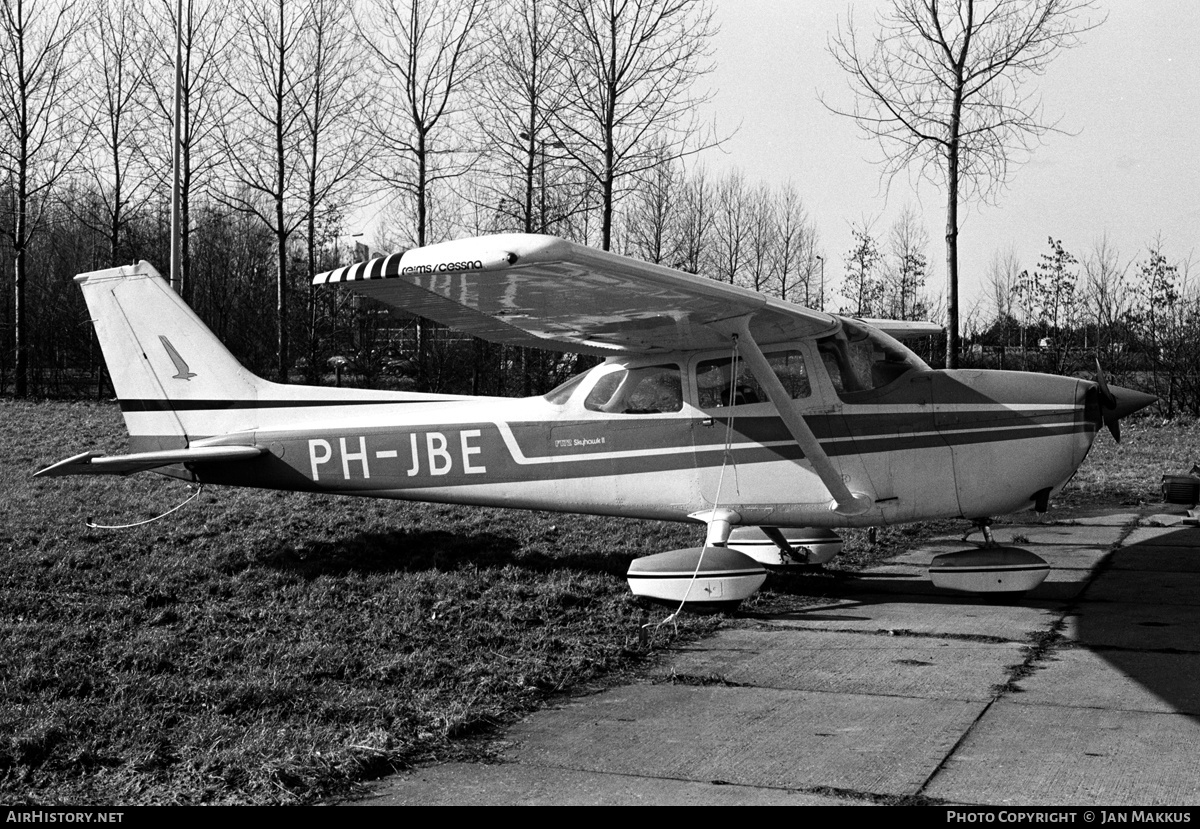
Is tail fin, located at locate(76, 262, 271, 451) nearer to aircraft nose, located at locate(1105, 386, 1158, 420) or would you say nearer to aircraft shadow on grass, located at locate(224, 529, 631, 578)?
aircraft shadow on grass, located at locate(224, 529, 631, 578)

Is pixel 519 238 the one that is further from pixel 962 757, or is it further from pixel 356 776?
pixel 962 757

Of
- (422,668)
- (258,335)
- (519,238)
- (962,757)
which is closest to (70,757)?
(422,668)

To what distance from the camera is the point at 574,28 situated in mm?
17219

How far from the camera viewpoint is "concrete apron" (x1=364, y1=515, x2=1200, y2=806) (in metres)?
3.75

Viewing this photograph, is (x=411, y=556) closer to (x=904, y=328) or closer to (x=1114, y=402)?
(x=904, y=328)

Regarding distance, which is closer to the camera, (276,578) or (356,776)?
(356,776)

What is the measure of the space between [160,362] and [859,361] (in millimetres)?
5642

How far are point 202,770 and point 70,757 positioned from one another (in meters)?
0.55

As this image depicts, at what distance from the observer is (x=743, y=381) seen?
768cm

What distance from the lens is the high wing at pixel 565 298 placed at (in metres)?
5.27

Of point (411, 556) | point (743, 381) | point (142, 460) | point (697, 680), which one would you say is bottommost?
point (697, 680)

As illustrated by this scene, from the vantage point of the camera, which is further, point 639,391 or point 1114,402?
point 639,391


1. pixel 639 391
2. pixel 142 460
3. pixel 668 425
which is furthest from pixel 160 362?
pixel 668 425

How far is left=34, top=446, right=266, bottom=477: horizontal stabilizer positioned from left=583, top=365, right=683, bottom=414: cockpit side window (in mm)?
2898
